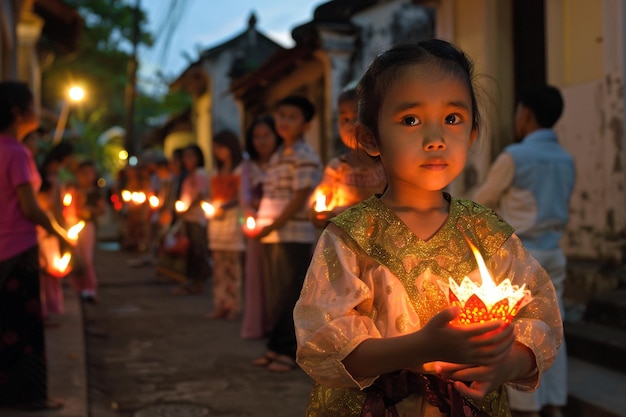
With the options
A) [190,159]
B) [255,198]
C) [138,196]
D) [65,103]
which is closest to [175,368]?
[255,198]

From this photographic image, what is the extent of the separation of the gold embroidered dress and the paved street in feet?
11.0

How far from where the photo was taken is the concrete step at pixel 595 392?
474cm

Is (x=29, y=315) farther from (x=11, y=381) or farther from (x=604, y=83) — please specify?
(x=604, y=83)

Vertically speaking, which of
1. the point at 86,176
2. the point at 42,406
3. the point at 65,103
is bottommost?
the point at 42,406

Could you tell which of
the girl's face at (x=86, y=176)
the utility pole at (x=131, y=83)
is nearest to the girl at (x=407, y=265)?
the girl's face at (x=86, y=176)

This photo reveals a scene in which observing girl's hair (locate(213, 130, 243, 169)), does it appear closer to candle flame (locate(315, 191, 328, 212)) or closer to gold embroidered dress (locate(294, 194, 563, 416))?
candle flame (locate(315, 191, 328, 212))

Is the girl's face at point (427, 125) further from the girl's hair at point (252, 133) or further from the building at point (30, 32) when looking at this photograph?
the building at point (30, 32)

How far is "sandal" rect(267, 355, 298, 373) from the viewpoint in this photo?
6328mm

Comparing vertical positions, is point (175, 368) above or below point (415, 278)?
below

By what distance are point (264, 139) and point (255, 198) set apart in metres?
0.58

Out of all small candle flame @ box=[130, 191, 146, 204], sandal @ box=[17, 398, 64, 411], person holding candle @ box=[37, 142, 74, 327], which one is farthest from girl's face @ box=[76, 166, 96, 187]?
sandal @ box=[17, 398, 64, 411]

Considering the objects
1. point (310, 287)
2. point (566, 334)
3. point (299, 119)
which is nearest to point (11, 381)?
point (299, 119)

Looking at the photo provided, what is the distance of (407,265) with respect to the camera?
6.83ft

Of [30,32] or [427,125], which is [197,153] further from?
[427,125]
